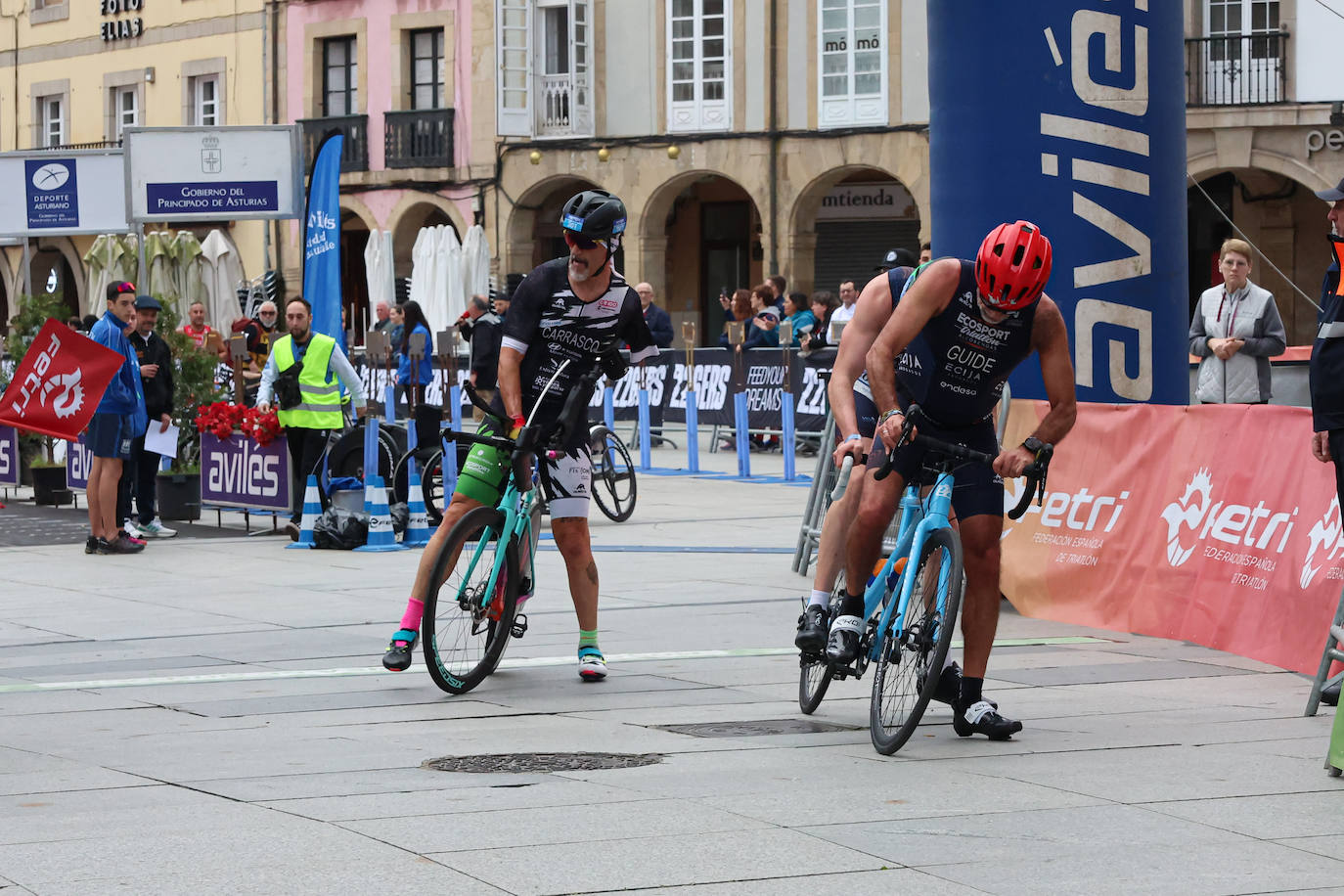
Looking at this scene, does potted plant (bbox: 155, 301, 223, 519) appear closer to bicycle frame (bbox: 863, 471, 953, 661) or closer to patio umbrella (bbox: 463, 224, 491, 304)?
bicycle frame (bbox: 863, 471, 953, 661)

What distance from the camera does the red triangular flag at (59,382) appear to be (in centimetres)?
1565

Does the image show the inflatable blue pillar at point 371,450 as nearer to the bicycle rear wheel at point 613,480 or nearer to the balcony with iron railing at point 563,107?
the bicycle rear wheel at point 613,480

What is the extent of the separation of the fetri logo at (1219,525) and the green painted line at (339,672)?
64cm

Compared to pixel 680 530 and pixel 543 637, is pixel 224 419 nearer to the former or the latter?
pixel 680 530

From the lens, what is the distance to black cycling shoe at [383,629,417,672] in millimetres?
8766

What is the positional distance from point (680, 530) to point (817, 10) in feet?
74.2

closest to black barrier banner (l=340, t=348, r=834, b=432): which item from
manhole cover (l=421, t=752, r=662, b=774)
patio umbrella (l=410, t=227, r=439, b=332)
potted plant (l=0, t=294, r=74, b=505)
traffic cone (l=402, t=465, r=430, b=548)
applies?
potted plant (l=0, t=294, r=74, b=505)

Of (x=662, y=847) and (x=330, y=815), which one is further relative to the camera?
(x=330, y=815)

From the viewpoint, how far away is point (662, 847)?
5594 millimetres

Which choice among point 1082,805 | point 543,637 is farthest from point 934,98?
point 1082,805

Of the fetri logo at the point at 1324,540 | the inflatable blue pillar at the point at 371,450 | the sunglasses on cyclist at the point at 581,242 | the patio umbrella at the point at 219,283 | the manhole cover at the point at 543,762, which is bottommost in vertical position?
the manhole cover at the point at 543,762

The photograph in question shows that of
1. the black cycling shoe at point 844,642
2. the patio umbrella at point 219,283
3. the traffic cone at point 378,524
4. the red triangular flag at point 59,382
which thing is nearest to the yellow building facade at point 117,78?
the patio umbrella at point 219,283

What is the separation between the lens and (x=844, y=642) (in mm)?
7406

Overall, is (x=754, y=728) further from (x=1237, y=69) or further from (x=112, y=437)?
(x=1237, y=69)
